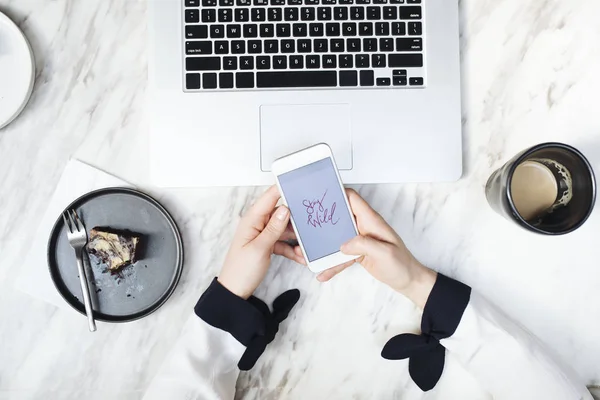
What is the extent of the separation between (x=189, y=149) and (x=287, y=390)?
0.38m

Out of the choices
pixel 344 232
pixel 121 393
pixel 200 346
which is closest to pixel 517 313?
pixel 344 232

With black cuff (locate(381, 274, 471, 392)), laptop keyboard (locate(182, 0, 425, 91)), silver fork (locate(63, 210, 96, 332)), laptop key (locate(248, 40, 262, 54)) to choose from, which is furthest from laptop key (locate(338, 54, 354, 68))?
silver fork (locate(63, 210, 96, 332))

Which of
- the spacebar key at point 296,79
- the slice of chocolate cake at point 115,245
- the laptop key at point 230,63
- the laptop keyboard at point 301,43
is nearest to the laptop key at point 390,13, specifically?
the laptop keyboard at point 301,43

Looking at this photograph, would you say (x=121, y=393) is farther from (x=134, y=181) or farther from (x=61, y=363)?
(x=134, y=181)

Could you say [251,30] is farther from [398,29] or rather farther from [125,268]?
[125,268]

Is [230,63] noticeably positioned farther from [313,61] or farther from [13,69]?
[13,69]

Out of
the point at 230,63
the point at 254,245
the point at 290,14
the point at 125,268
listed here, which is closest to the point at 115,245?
the point at 125,268

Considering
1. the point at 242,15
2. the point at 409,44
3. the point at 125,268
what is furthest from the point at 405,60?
the point at 125,268

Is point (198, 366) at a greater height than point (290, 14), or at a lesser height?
lesser

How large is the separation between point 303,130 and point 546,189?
346 millimetres

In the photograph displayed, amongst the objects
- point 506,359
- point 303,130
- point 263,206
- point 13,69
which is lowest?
point 506,359

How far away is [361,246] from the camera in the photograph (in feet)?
2.20

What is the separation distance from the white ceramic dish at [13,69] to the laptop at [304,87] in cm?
19

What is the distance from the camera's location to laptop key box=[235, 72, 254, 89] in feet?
2.30
